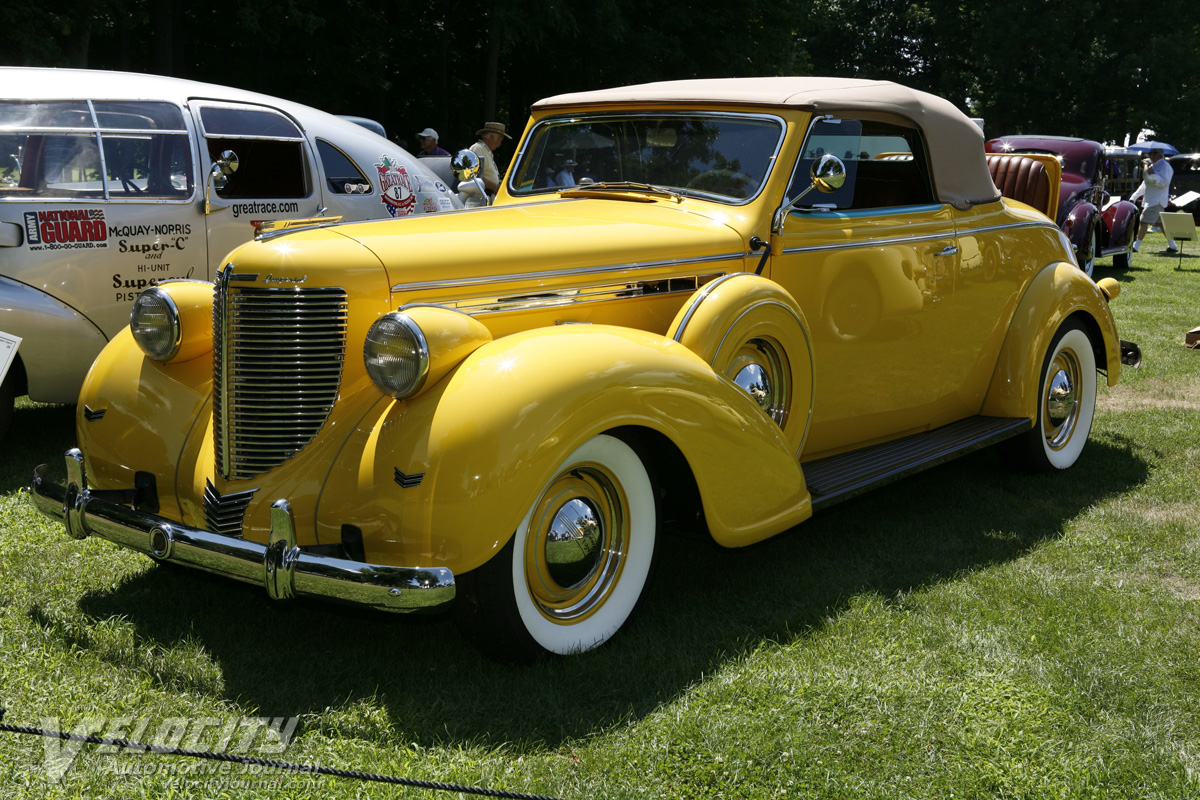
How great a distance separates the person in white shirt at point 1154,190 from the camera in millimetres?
17672

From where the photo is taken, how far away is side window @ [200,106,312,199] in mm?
6605

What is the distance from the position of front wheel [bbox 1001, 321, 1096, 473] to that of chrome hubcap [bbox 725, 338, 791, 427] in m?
2.02

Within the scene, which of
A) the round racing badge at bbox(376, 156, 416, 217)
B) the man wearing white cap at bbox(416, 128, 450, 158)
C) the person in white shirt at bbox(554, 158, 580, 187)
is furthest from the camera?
the man wearing white cap at bbox(416, 128, 450, 158)

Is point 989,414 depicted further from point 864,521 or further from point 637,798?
point 637,798

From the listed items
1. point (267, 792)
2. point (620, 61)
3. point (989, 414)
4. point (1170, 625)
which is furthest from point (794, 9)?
point (267, 792)

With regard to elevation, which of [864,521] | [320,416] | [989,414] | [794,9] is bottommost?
[864,521]

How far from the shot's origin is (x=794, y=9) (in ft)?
86.1

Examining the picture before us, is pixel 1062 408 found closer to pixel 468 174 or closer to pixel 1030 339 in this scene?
pixel 1030 339

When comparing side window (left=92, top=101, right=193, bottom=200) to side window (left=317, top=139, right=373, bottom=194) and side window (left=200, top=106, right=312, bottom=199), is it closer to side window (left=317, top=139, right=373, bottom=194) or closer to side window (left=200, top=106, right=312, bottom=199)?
side window (left=200, top=106, right=312, bottom=199)

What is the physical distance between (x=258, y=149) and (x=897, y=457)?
188 inches

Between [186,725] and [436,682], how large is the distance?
0.74 m

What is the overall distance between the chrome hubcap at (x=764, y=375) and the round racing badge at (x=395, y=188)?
4.19 metres

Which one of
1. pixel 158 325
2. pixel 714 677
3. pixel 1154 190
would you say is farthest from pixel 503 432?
pixel 1154 190

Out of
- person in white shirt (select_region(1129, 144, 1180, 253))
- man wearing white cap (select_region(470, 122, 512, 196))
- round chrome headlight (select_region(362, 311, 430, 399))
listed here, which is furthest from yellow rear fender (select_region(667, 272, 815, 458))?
person in white shirt (select_region(1129, 144, 1180, 253))
